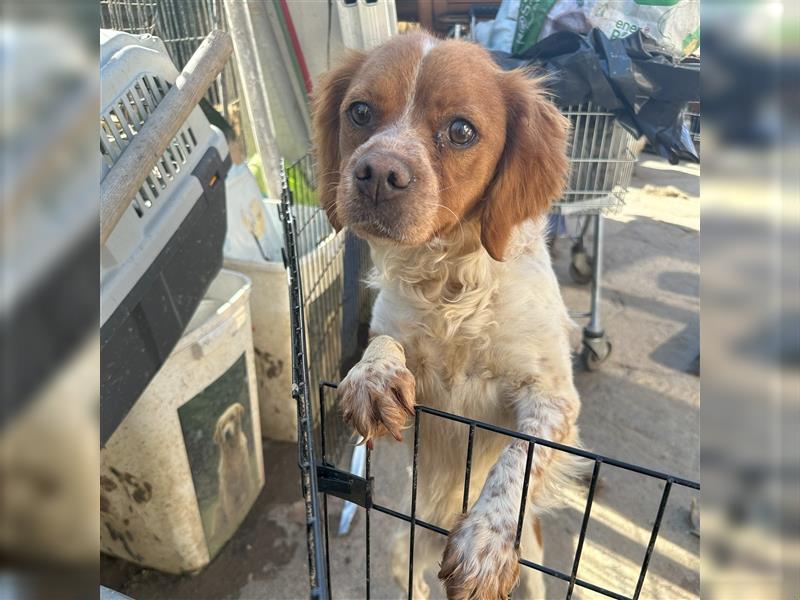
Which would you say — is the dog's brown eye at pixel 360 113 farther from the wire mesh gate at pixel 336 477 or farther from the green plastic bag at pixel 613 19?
the green plastic bag at pixel 613 19

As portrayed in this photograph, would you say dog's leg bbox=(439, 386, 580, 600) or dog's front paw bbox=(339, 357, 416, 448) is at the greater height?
dog's front paw bbox=(339, 357, 416, 448)

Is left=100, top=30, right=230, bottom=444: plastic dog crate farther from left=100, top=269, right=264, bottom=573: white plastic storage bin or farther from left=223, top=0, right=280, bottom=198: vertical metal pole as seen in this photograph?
left=223, top=0, right=280, bottom=198: vertical metal pole

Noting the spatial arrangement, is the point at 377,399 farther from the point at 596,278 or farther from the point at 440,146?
the point at 596,278

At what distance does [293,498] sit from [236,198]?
1246mm

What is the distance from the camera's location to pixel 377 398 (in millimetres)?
1162

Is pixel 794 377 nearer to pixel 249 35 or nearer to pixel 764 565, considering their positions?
pixel 764 565

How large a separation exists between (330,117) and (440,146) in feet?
1.41

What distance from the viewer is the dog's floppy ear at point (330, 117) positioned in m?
1.62

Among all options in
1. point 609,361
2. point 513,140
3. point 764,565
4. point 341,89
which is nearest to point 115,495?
point 341,89

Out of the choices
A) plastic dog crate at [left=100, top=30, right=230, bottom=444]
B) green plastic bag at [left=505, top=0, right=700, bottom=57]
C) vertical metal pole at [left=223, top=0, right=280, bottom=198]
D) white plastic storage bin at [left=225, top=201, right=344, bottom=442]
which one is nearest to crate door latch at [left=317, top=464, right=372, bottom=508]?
plastic dog crate at [left=100, top=30, right=230, bottom=444]

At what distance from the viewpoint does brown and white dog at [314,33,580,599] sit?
50.1 inches

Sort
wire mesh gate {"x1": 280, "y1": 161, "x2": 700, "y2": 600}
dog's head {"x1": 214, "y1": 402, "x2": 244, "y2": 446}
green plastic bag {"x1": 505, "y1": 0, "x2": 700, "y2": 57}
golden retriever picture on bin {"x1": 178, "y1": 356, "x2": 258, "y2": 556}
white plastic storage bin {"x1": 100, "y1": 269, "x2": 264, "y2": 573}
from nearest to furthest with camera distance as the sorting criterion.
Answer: wire mesh gate {"x1": 280, "y1": 161, "x2": 700, "y2": 600}
white plastic storage bin {"x1": 100, "y1": 269, "x2": 264, "y2": 573}
golden retriever picture on bin {"x1": 178, "y1": 356, "x2": 258, "y2": 556}
dog's head {"x1": 214, "y1": 402, "x2": 244, "y2": 446}
green plastic bag {"x1": 505, "y1": 0, "x2": 700, "y2": 57}

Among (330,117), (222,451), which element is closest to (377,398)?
(330,117)

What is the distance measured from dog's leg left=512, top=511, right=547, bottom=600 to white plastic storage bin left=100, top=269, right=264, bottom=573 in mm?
1049
